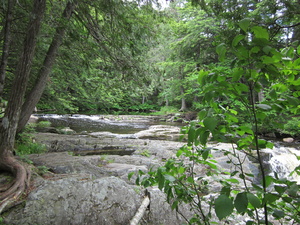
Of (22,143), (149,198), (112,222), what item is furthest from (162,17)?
(22,143)

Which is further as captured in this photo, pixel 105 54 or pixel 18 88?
pixel 105 54

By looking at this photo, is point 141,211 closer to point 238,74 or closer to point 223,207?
point 223,207

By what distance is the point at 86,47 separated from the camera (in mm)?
4516

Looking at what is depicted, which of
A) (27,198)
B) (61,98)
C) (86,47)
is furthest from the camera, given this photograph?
(61,98)

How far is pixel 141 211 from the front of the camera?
2.33m

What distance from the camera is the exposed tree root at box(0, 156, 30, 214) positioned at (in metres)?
2.17

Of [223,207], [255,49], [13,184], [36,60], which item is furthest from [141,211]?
[36,60]

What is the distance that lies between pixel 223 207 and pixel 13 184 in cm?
292

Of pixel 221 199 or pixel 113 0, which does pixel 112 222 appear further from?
pixel 113 0

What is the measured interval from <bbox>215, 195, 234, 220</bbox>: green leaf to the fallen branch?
180 cm

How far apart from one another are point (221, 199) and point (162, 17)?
4.80m

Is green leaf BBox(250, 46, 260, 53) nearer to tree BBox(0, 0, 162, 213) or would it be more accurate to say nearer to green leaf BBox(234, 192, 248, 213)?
green leaf BBox(234, 192, 248, 213)

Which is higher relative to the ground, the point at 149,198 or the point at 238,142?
the point at 238,142

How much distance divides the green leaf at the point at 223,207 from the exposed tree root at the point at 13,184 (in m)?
2.44
